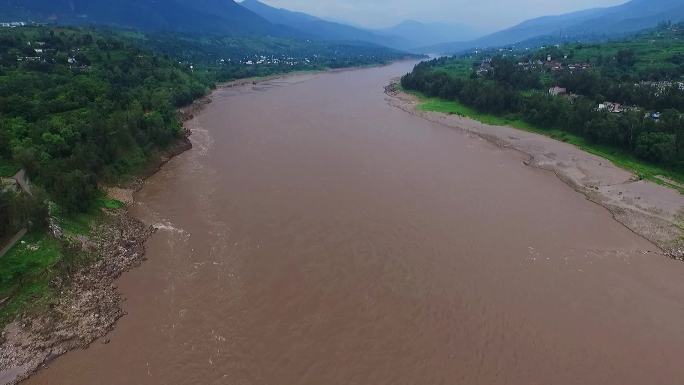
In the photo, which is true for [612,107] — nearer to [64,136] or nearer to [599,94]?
[599,94]

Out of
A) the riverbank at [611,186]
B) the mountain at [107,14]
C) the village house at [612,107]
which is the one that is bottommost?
the riverbank at [611,186]

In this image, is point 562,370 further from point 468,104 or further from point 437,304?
point 468,104

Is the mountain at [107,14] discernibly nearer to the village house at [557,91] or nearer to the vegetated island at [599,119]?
the vegetated island at [599,119]

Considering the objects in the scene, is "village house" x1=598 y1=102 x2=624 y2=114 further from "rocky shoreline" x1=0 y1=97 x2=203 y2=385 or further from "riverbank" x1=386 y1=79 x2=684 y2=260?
"rocky shoreline" x1=0 y1=97 x2=203 y2=385

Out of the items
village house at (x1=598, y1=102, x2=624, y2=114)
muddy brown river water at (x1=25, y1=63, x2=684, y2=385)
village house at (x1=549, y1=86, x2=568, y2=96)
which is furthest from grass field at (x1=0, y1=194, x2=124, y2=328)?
village house at (x1=549, y1=86, x2=568, y2=96)

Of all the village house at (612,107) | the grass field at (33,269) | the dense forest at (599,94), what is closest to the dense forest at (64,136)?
the grass field at (33,269)

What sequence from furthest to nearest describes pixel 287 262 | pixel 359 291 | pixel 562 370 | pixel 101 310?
pixel 287 262, pixel 359 291, pixel 101 310, pixel 562 370

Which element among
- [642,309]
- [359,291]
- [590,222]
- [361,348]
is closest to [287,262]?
[359,291]
